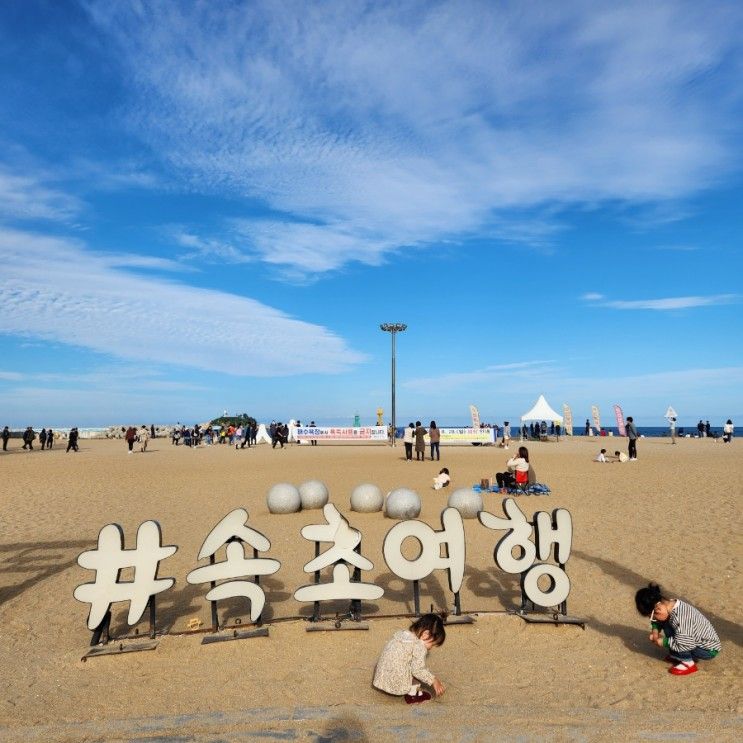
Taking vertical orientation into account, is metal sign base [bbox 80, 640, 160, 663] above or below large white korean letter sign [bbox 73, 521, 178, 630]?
below

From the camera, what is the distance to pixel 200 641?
7.87 meters

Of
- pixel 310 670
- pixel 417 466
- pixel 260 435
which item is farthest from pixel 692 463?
pixel 260 435

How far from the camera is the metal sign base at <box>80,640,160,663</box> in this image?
741cm

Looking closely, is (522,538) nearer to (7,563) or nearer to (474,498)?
(474,498)

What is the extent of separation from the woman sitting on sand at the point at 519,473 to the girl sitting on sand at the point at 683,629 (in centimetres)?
1184

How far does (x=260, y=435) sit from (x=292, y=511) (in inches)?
1489

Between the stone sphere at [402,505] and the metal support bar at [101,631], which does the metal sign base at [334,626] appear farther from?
the stone sphere at [402,505]

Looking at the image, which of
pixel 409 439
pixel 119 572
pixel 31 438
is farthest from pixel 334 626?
pixel 31 438

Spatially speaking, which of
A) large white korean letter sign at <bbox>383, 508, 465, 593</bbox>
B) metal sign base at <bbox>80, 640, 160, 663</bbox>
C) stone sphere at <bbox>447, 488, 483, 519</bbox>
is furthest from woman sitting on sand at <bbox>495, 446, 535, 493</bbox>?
metal sign base at <bbox>80, 640, 160, 663</bbox>

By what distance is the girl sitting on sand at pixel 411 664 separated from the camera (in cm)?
625

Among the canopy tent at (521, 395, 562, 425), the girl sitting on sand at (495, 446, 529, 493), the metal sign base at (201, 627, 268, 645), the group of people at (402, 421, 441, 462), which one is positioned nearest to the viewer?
the metal sign base at (201, 627, 268, 645)

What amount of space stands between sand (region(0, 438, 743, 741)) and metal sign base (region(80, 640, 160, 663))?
8 centimetres

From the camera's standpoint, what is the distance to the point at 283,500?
15.9 metres

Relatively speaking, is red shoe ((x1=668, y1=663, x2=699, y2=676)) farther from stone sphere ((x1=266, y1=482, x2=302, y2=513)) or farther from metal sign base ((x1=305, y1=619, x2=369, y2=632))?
stone sphere ((x1=266, y1=482, x2=302, y2=513))
